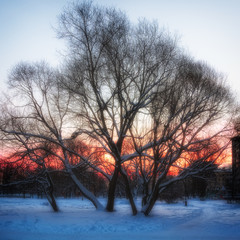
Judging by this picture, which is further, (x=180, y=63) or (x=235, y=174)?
(x=235, y=174)

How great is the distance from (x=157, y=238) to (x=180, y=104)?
6914mm

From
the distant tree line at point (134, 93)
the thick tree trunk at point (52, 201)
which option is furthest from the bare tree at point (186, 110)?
the thick tree trunk at point (52, 201)

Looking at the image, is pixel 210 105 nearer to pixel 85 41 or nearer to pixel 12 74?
pixel 85 41

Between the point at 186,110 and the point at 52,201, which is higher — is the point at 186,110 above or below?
above

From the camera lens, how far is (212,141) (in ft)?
44.3

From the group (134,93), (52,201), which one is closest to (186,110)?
(134,93)

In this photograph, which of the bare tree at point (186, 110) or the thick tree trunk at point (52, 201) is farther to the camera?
the thick tree trunk at point (52, 201)

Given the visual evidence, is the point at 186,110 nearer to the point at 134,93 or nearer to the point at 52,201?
the point at 134,93

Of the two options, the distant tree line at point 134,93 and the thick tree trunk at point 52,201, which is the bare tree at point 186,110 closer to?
the distant tree line at point 134,93

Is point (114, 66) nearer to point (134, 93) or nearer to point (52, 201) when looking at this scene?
point (134, 93)

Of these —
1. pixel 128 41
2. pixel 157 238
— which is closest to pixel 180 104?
pixel 128 41

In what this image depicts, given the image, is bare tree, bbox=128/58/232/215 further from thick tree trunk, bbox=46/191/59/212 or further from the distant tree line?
thick tree trunk, bbox=46/191/59/212

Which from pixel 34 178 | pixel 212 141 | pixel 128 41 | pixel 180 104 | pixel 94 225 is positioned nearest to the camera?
pixel 94 225

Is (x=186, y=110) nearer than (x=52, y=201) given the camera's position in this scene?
Yes
